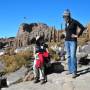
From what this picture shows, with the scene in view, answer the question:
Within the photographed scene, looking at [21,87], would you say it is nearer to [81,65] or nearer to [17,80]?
[17,80]

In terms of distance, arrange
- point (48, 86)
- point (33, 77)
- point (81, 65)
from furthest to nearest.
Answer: point (81, 65), point (33, 77), point (48, 86)

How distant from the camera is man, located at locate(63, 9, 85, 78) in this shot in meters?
13.5

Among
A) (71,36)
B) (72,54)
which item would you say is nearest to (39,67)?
(72,54)

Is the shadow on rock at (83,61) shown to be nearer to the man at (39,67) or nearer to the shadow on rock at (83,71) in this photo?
the shadow on rock at (83,71)

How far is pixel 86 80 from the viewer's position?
1299 cm

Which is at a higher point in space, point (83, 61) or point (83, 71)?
point (83, 61)

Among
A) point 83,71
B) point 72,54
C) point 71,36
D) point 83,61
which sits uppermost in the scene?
point 71,36

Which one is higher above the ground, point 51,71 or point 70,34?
point 70,34

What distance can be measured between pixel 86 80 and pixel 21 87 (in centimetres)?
233

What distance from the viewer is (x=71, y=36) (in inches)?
538

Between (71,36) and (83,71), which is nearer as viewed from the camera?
(71,36)

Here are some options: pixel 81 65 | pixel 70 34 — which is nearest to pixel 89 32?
pixel 81 65

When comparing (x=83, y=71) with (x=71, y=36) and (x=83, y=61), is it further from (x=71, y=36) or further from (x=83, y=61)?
(x=83, y=61)

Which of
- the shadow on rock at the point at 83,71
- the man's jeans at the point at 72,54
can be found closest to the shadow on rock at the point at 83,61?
the shadow on rock at the point at 83,71
